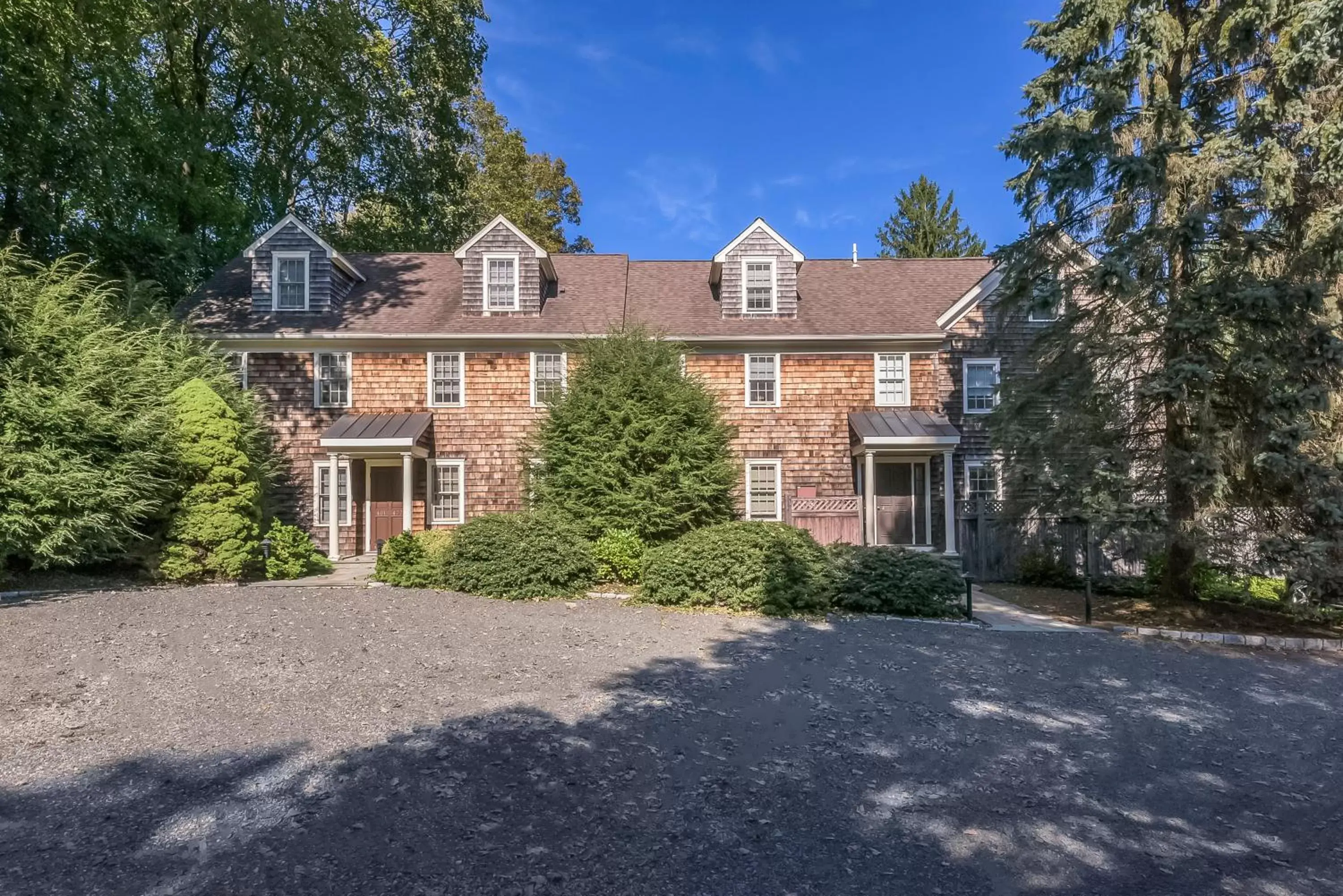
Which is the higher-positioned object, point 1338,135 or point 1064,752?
point 1338,135

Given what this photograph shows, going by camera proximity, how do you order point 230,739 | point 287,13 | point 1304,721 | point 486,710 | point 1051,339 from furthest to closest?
1. point 287,13
2. point 1051,339
3. point 1304,721
4. point 486,710
5. point 230,739

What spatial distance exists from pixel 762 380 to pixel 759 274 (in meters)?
2.77

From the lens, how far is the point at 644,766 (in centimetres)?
465

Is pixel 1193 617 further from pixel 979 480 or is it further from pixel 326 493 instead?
pixel 326 493

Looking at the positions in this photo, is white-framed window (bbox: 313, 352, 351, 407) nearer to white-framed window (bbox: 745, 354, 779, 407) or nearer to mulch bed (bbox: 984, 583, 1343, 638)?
white-framed window (bbox: 745, 354, 779, 407)

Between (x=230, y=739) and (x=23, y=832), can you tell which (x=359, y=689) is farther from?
(x=23, y=832)

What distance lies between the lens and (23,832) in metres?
3.64

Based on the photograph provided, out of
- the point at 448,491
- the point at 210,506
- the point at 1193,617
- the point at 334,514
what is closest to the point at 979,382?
the point at 1193,617

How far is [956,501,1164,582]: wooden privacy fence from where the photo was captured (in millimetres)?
13781

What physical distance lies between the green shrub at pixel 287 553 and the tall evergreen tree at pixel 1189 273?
39.8ft

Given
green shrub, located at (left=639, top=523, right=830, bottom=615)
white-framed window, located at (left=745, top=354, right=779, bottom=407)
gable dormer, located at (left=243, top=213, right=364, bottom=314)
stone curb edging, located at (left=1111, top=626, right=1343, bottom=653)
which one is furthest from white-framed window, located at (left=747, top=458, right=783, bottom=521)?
gable dormer, located at (left=243, top=213, right=364, bottom=314)

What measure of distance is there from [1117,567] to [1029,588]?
7.43ft

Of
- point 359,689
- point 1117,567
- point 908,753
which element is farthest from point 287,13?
point 1117,567

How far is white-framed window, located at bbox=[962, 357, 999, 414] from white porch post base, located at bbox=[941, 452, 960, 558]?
2.23 metres
